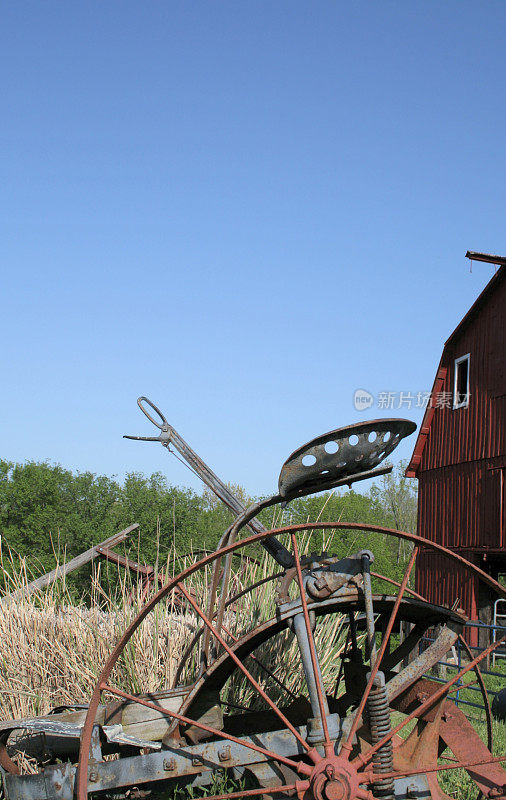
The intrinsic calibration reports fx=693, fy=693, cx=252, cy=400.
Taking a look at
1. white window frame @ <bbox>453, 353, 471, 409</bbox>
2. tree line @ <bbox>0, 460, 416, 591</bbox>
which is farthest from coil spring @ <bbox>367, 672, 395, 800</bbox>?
white window frame @ <bbox>453, 353, 471, 409</bbox>

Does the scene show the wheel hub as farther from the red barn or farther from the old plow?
the red barn

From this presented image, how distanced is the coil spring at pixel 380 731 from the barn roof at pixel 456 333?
14906 mm

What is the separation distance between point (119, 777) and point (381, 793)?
4.45 ft

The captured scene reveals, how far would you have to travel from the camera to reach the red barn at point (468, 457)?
17000 millimetres

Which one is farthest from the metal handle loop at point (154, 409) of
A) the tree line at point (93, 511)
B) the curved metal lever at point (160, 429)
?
the tree line at point (93, 511)

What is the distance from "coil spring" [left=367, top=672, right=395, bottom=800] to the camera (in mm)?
3486

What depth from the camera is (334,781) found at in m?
3.39

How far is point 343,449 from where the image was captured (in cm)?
382

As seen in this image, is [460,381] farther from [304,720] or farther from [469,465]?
[304,720]

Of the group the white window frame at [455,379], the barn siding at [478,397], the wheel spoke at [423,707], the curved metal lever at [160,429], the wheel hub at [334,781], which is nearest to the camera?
the wheel hub at [334,781]

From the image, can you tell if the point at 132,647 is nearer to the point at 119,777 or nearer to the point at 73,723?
the point at 73,723

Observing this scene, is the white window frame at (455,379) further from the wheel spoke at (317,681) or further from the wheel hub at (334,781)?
the wheel hub at (334,781)

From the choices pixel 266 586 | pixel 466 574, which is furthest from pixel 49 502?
pixel 266 586

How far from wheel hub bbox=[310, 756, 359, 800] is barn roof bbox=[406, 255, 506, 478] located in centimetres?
1525
